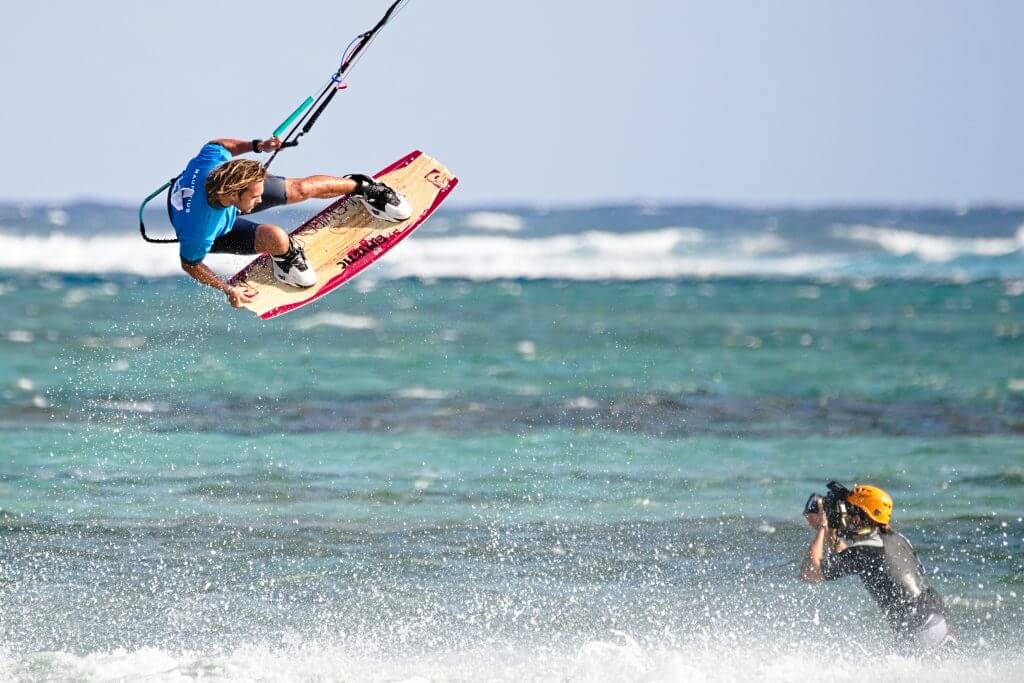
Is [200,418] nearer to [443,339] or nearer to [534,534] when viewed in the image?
[534,534]

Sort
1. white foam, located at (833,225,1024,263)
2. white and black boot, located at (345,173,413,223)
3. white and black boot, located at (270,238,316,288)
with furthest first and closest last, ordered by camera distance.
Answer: white foam, located at (833,225,1024,263)
white and black boot, located at (345,173,413,223)
white and black boot, located at (270,238,316,288)

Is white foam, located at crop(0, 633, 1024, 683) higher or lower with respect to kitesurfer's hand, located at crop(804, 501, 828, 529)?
lower

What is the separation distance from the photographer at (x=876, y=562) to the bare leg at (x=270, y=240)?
410 cm

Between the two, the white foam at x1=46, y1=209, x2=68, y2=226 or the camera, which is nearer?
the camera

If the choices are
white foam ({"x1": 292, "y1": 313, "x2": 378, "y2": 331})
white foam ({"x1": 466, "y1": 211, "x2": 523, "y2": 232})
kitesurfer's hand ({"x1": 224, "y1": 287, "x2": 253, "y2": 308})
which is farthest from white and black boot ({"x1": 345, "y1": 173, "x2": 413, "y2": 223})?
white foam ({"x1": 466, "y1": 211, "x2": 523, "y2": 232})

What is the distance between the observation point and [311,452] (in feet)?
51.2

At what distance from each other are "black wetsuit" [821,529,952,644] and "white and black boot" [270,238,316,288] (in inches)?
169

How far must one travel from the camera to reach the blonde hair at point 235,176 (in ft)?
30.9

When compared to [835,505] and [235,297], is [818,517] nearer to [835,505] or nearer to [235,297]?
[835,505]

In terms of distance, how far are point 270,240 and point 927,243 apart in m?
52.6

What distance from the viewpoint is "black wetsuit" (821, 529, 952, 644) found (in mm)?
9305

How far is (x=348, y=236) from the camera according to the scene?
11.8 m

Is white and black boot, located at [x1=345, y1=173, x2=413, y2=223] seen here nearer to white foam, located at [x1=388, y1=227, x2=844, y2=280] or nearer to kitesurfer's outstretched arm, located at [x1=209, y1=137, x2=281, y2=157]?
kitesurfer's outstretched arm, located at [x1=209, y1=137, x2=281, y2=157]

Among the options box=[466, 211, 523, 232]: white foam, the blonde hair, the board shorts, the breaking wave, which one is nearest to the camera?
the blonde hair
